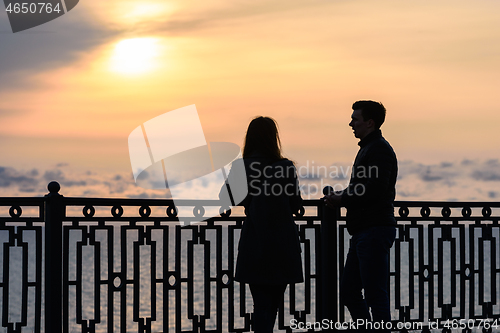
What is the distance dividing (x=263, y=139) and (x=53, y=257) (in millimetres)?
2039

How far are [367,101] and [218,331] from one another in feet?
7.49

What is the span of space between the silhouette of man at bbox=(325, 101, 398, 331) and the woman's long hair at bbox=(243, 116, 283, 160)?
25.2 inches

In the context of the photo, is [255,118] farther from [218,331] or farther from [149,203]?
[218,331]

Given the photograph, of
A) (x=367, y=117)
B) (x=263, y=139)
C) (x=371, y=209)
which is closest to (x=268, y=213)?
(x=263, y=139)

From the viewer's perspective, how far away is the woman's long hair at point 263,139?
12.3 feet

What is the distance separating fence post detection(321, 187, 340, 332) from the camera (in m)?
5.18

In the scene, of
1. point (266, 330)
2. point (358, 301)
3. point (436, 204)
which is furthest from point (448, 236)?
point (266, 330)

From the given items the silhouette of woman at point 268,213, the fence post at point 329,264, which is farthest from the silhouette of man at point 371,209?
the fence post at point 329,264

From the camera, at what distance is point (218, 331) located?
4863 mm

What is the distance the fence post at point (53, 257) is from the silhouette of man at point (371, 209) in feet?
7.21

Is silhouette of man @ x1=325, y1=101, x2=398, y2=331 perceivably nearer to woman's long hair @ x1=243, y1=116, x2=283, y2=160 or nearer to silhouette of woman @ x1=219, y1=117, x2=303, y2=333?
silhouette of woman @ x1=219, y1=117, x2=303, y2=333

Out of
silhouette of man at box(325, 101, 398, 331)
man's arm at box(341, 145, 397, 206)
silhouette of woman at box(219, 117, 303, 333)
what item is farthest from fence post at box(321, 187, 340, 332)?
silhouette of woman at box(219, 117, 303, 333)

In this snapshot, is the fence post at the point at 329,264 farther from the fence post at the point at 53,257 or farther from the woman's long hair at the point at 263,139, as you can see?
the fence post at the point at 53,257

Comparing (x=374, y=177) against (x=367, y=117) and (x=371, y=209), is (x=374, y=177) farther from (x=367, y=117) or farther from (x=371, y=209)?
(x=367, y=117)
